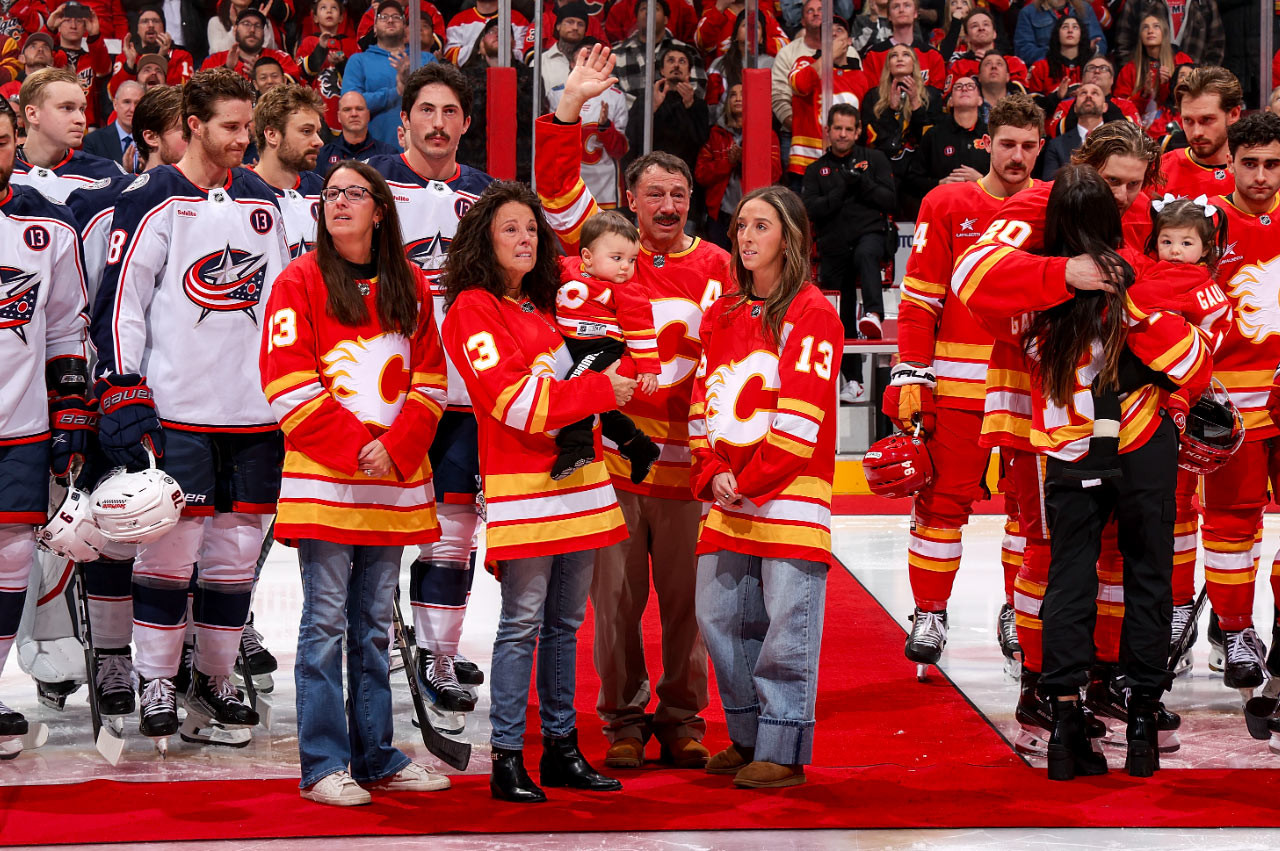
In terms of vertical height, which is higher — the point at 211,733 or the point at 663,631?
the point at 663,631

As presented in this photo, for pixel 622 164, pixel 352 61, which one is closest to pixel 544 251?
pixel 622 164

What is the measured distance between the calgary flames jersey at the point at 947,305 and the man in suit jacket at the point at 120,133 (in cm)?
494

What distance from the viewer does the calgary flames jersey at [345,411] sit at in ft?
11.8

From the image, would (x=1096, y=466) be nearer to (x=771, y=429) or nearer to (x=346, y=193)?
(x=771, y=429)

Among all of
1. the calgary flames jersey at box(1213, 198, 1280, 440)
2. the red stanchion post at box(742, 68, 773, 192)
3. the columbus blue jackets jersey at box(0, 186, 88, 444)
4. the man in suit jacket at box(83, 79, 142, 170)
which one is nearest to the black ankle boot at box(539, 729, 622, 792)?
the columbus blue jackets jersey at box(0, 186, 88, 444)

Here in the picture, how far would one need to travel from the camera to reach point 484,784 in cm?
392

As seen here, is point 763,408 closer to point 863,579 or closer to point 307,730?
point 307,730

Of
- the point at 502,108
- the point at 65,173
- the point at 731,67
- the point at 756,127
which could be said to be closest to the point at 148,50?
the point at 731,67

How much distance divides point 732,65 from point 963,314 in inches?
175

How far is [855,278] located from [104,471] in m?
5.90

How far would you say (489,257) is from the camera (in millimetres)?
3764

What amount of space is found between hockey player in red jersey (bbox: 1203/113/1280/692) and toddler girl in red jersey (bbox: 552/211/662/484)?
1989 mm

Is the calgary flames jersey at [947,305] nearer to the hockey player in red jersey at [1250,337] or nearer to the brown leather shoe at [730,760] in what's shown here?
the hockey player in red jersey at [1250,337]

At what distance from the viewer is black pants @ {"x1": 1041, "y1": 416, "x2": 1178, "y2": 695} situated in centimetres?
387
